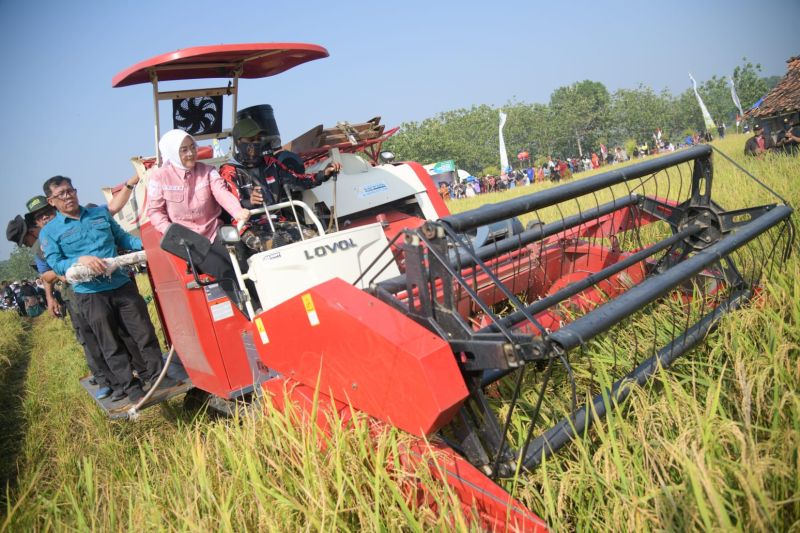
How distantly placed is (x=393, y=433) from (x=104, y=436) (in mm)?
3587

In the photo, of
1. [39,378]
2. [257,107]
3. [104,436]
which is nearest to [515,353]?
[257,107]

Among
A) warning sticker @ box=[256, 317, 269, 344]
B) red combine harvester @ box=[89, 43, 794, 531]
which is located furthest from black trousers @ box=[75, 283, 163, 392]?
warning sticker @ box=[256, 317, 269, 344]

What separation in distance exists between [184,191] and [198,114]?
1.35 m

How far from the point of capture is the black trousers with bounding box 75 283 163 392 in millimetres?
4578

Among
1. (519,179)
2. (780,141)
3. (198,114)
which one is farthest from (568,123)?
(198,114)

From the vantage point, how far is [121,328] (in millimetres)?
4781

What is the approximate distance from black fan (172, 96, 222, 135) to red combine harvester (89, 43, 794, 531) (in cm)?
2

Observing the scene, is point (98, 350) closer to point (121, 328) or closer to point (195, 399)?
point (121, 328)

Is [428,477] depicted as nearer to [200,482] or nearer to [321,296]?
[321,296]

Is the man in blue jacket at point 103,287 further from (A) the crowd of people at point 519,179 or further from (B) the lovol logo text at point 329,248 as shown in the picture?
(A) the crowd of people at point 519,179

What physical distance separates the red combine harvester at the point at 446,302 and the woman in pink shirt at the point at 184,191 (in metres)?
0.26

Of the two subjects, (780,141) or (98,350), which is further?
(780,141)

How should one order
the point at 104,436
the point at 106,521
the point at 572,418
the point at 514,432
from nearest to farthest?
the point at 572,418
the point at 106,521
the point at 514,432
the point at 104,436

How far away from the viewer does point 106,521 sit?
2443 mm
